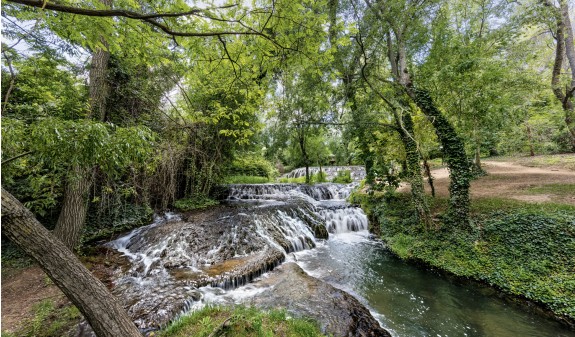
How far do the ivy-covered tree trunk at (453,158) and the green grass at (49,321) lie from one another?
8.70 meters

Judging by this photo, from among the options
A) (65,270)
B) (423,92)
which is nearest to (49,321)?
(65,270)

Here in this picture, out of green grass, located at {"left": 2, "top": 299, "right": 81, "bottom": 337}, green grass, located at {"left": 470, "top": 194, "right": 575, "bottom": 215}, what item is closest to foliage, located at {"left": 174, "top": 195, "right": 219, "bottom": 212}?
green grass, located at {"left": 2, "top": 299, "right": 81, "bottom": 337}

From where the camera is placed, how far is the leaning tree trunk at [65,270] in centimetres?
188

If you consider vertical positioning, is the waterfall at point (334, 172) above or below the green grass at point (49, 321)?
above

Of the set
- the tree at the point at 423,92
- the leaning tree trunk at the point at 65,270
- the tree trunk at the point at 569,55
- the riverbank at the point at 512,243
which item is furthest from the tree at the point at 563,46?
the leaning tree trunk at the point at 65,270

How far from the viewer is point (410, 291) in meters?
5.11

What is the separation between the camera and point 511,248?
→ 5.35m

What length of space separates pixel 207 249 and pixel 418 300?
5335 millimetres

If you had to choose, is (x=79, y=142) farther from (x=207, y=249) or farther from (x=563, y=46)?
(x=563, y=46)

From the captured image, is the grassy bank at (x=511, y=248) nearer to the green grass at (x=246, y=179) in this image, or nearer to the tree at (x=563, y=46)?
the tree at (x=563, y=46)

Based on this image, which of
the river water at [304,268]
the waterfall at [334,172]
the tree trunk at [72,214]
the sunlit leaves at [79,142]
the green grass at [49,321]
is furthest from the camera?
the waterfall at [334,172]

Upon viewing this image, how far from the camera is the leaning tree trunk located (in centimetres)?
188

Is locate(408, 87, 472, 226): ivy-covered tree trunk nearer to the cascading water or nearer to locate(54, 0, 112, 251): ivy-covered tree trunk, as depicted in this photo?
the cascading water

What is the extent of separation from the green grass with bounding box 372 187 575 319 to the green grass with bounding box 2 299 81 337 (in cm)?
739
